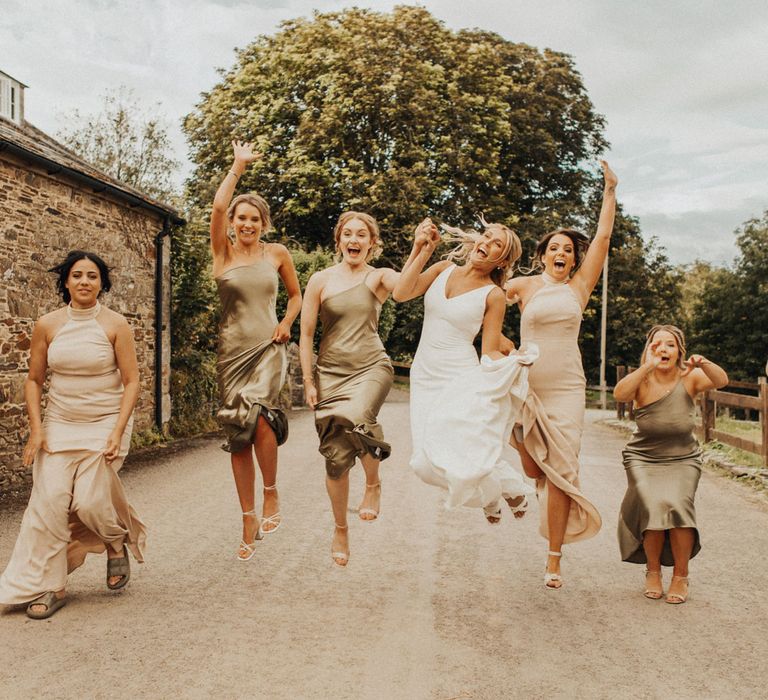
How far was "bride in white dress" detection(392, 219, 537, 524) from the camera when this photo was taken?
512 centimetres

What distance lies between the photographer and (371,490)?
5.54 metres

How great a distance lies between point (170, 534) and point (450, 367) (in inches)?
134

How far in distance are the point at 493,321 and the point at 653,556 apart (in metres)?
1.98

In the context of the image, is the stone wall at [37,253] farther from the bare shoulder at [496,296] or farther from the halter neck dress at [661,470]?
the halter neck dress at [661,470]

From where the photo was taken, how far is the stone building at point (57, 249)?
10781mm

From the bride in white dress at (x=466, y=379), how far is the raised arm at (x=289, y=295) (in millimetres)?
785

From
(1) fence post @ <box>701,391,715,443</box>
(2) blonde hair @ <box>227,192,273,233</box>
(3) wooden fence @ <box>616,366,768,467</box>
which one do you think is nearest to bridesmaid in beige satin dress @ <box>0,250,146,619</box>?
(2) blonde hair @ <box>227,192,273,233</box>

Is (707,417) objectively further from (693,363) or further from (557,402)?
(557,402)

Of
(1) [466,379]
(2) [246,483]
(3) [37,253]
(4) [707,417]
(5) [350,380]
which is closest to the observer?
(1) [466,379]

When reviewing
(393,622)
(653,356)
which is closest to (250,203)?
(393,622)


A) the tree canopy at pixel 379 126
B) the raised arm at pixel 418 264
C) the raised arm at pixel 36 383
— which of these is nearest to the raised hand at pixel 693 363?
the raised arm at pixel 418 264

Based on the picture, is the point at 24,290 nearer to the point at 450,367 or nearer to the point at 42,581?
the point at 42,581

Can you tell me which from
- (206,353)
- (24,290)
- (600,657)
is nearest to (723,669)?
(600,657)

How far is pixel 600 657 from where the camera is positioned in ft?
15.0
